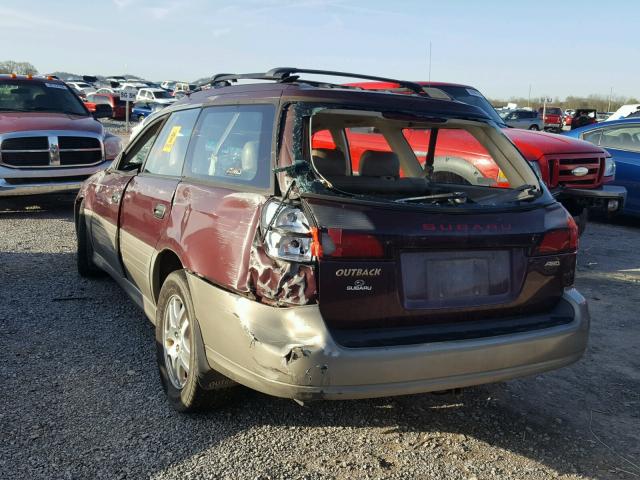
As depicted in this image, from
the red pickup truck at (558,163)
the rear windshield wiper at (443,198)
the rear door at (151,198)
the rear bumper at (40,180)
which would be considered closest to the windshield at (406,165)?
the rear windshield wiper at (443,198)

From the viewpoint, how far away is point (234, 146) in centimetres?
338

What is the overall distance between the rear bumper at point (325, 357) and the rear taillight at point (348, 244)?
0.84 feet

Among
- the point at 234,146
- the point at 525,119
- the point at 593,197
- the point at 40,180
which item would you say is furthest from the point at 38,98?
the point at 525,119

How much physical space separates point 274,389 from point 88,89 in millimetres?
46835

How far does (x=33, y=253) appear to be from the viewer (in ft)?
22.1

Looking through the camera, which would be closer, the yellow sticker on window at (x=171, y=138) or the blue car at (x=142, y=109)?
the yellow sticker on window at (x=171, y=138)

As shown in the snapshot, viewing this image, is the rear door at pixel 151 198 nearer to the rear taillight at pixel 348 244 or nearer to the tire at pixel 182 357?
the tire at pixel 182 357

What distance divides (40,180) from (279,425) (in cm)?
664

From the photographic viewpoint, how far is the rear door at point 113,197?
459 centimetres

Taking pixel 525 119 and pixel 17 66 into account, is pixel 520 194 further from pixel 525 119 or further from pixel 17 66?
pixel 17 66

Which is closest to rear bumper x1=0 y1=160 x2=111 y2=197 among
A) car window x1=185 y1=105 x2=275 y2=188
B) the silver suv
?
car window x1=185 y1=105 x2=275 y2=188

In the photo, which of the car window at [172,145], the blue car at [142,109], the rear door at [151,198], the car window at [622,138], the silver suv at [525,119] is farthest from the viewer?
the blue car at [142,109]

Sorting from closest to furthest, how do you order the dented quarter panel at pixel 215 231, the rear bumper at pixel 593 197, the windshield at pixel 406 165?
1. the dented quarter panel at pixel 215 231
2. the windshield at pixel 406 165
3. the rear bumper at pixel 593 197

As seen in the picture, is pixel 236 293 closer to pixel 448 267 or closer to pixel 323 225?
pixel 323 225
